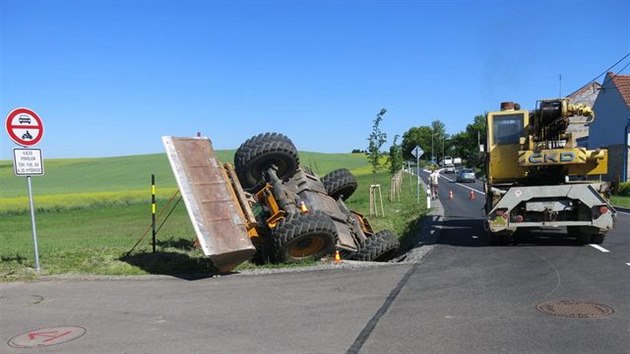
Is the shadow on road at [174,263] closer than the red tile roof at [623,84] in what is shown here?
Yes

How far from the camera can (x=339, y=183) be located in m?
14.2

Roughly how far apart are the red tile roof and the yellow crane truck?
95.9 feet

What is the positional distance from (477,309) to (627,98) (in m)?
36.7

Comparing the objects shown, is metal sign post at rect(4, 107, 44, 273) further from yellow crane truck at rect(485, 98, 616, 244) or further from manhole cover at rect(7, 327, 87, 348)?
yellow crane truck at rect(485, 98, 616, 244)

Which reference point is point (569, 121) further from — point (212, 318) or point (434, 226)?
point (212, 318)

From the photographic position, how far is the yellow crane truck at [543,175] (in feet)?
35.3

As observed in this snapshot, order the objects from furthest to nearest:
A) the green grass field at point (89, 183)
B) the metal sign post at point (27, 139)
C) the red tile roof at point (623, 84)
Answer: the green grass field at point (89, 183) < the red tile roof at point (623, 84) < the metal sign post at point (27, 139)

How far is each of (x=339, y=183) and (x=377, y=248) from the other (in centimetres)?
381

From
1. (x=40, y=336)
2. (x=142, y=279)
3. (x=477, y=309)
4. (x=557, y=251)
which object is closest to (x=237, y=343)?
(x=40, y=336)

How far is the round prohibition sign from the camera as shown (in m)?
9.10

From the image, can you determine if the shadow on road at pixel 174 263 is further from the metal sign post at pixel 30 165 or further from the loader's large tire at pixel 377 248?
the loader's large tire at pixel 377 248

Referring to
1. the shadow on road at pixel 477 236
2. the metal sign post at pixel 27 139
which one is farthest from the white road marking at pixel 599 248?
the metal sign post at pixel 27 139

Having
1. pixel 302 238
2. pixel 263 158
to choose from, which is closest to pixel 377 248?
pixel 302 238

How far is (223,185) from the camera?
31.3 ft
